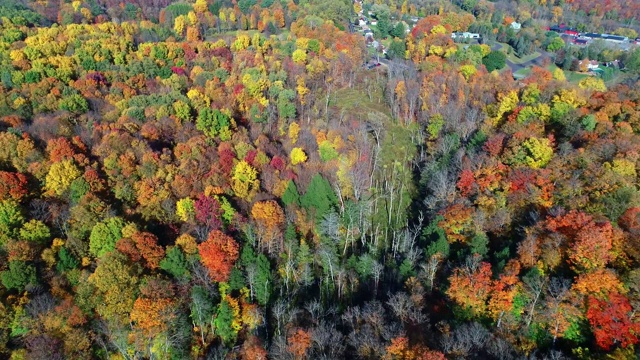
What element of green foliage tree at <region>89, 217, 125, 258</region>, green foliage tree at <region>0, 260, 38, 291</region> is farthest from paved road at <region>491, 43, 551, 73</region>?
green foliage tree at <region>0, 260, 38, 291</region>

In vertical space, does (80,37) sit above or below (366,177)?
above

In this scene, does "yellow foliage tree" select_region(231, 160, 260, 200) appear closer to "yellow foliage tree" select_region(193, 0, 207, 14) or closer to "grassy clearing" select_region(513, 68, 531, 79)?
"grassy clearing" select_region(513, 68, 531, 79)

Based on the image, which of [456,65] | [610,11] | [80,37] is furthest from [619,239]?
[610,11]

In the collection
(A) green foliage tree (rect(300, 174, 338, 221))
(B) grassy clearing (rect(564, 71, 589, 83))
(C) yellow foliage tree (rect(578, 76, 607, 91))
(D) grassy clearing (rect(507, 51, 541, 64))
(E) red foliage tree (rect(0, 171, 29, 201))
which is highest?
(E) red foliage tree (rect(0, 171, 29, 201))

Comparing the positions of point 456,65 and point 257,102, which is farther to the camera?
point 456,65

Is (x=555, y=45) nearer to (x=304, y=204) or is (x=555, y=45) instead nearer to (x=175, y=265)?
(x=304, y=204)

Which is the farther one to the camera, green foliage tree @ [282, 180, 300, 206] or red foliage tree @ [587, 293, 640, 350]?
green foliage tree @ [282, 180, 300, 206]

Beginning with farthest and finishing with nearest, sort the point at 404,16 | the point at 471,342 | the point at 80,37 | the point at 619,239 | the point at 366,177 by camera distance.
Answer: the point at 404,16, the point at 80,37, the point at 366,177, the point at 619,239, the point at 471,342

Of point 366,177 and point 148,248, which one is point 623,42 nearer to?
point 366,177
